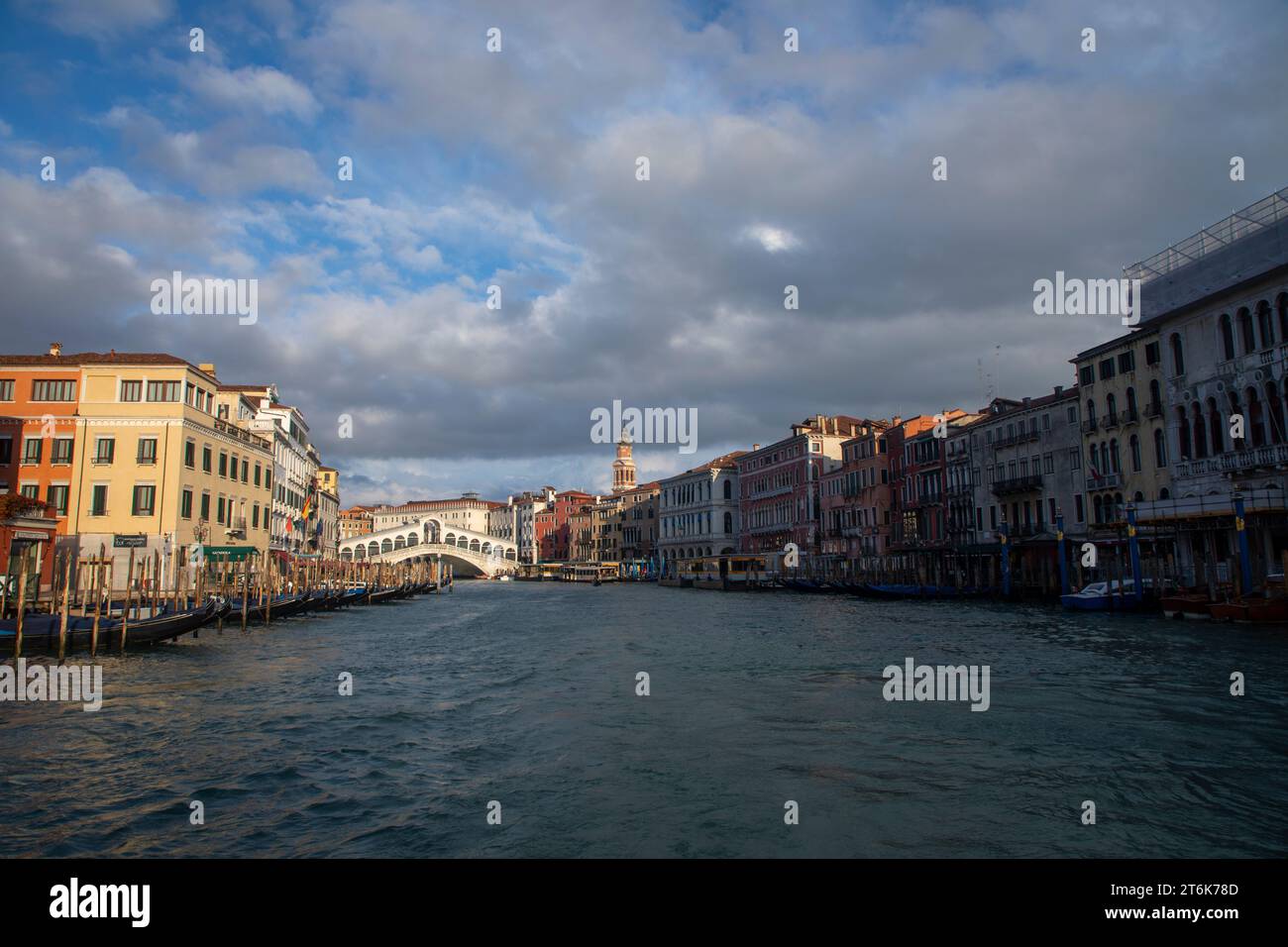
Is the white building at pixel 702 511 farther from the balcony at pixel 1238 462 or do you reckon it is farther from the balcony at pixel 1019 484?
the balcony at pixel 1238 462

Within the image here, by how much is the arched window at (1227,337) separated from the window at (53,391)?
36246mm

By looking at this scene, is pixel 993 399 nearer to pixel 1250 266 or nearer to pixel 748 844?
pixel 1250 266

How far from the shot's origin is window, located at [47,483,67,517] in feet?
88.4

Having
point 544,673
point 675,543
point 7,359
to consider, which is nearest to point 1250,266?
point 544,673

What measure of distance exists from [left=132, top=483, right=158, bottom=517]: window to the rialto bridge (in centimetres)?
Result: 4850

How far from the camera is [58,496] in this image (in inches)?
1067

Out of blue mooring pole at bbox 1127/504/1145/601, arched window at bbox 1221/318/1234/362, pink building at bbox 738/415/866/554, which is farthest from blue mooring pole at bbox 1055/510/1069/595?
pink building at bbox 738/415/866/554

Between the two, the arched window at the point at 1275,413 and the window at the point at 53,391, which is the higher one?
the window at the point at 53,391

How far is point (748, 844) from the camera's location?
18.5ft

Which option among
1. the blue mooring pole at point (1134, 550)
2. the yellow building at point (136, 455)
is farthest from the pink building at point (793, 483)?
the yellow building at point (136, 455)

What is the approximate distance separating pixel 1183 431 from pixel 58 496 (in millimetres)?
36417

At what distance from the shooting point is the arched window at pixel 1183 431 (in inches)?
1024

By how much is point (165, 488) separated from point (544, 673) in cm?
1944

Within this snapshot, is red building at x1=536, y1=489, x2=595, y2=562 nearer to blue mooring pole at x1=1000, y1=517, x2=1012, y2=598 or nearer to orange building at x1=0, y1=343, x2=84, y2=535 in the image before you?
blue mooring pole at x1=1000, y1=517, x2=1012, y2=598
